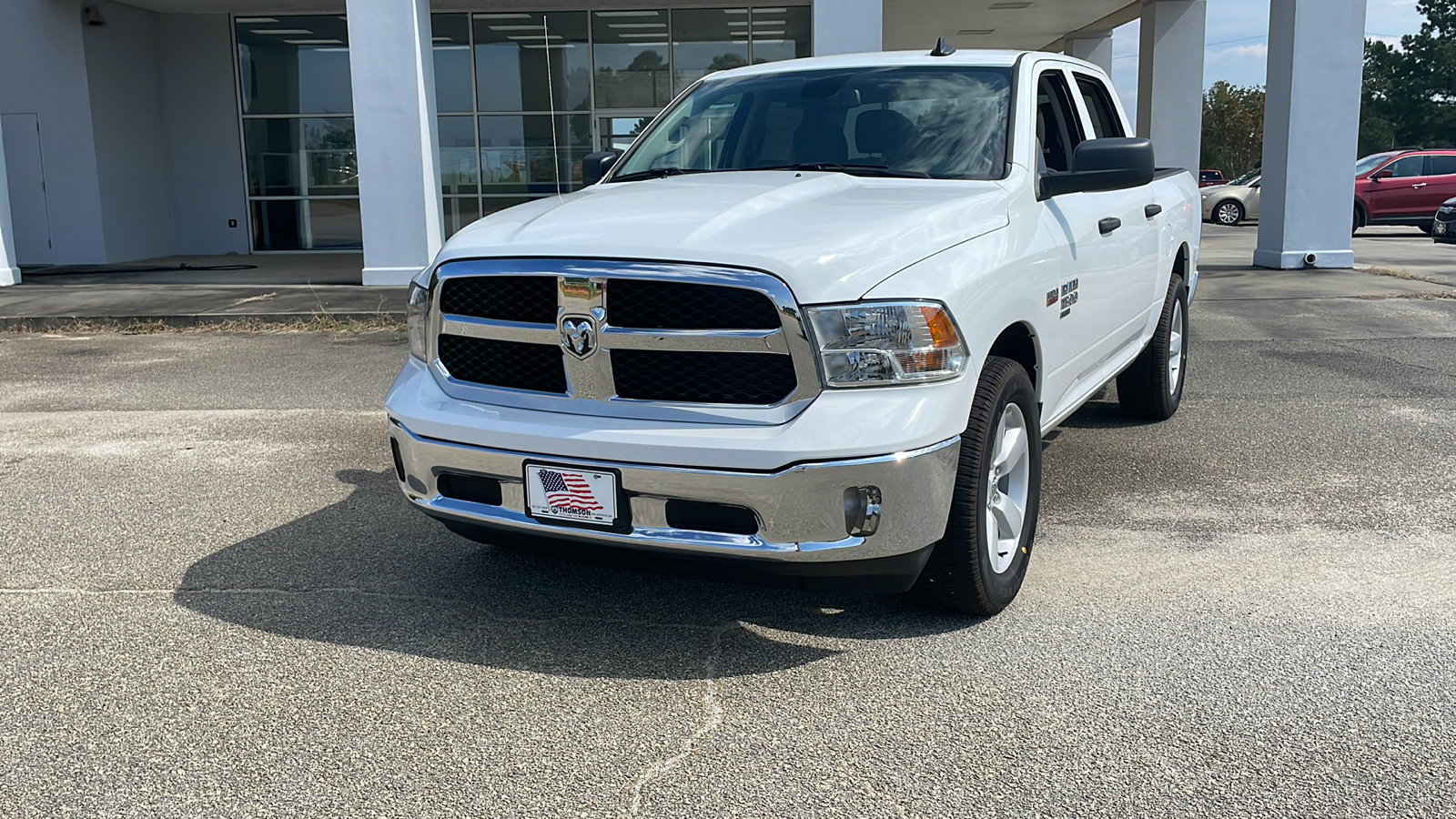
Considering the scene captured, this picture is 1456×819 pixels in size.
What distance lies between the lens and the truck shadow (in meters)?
3.72

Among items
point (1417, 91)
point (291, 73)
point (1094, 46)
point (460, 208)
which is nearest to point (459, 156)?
point (460, 208)

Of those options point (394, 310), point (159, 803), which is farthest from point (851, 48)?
point (159, 803)

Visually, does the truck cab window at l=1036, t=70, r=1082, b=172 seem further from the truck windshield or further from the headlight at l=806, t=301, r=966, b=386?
the headlight at l=806, t=301, r=966, b=386

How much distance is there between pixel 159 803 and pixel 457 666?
0.96m

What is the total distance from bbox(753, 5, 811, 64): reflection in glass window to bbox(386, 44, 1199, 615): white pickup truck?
18.4 metres

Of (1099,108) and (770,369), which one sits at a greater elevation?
(1099,108)

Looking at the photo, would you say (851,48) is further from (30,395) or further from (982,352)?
(982,352)

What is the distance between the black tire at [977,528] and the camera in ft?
11.8

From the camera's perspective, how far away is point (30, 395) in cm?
845

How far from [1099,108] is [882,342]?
332cm

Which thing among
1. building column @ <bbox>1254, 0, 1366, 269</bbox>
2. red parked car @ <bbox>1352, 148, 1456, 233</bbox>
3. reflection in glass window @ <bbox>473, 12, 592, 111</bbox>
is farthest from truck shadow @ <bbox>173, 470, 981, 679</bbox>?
red parked car @ <bbox>1352, 148, 1456, 233</bbox>

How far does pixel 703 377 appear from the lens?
3.47m

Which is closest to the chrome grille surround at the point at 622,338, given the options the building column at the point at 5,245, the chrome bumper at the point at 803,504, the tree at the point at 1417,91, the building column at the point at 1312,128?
the chrome bumper at the point at 803,504

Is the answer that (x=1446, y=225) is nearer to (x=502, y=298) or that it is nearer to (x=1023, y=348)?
(x=1023, y=348)
